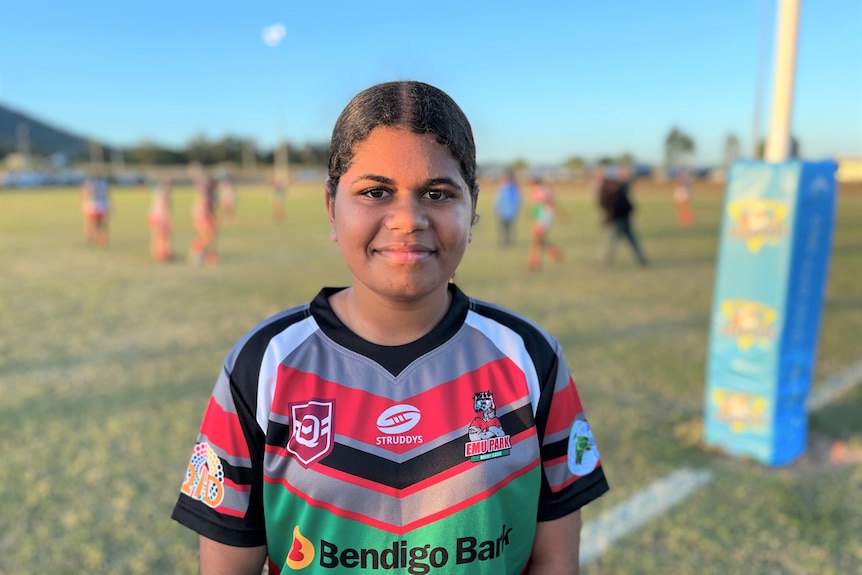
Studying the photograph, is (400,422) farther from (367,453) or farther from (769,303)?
(769,303)

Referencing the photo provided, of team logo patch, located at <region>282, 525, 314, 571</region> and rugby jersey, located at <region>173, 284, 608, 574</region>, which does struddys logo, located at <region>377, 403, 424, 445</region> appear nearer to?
rugby jersey, located at <region>173, 284, 608, 574</region>

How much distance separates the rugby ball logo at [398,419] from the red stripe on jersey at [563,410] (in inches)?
12.6

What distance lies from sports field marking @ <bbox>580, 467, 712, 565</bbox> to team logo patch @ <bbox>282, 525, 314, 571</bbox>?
2.09 m

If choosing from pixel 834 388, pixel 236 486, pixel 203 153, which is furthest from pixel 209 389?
pixel 203 153

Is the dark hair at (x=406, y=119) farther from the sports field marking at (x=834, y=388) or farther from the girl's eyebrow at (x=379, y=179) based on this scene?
the sports field marking at (x=834, y=388)

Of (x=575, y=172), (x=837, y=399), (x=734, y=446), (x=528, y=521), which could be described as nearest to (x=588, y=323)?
(x=837, y=399)

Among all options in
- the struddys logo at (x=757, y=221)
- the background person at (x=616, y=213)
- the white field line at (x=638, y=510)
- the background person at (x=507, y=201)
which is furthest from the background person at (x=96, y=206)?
the white field line at (x=638, y=510)

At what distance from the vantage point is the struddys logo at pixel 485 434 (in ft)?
4.16

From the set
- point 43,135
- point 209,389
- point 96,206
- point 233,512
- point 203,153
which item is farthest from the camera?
point 43,135

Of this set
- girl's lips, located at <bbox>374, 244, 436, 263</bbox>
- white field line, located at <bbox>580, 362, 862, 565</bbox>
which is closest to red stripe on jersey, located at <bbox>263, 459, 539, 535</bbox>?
girl's lips, located at <bbox>374, 244, 436, 263</bbox>

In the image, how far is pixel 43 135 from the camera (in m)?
147

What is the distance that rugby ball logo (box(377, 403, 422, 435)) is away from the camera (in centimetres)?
125

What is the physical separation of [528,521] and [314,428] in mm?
515

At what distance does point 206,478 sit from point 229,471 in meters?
0.07
